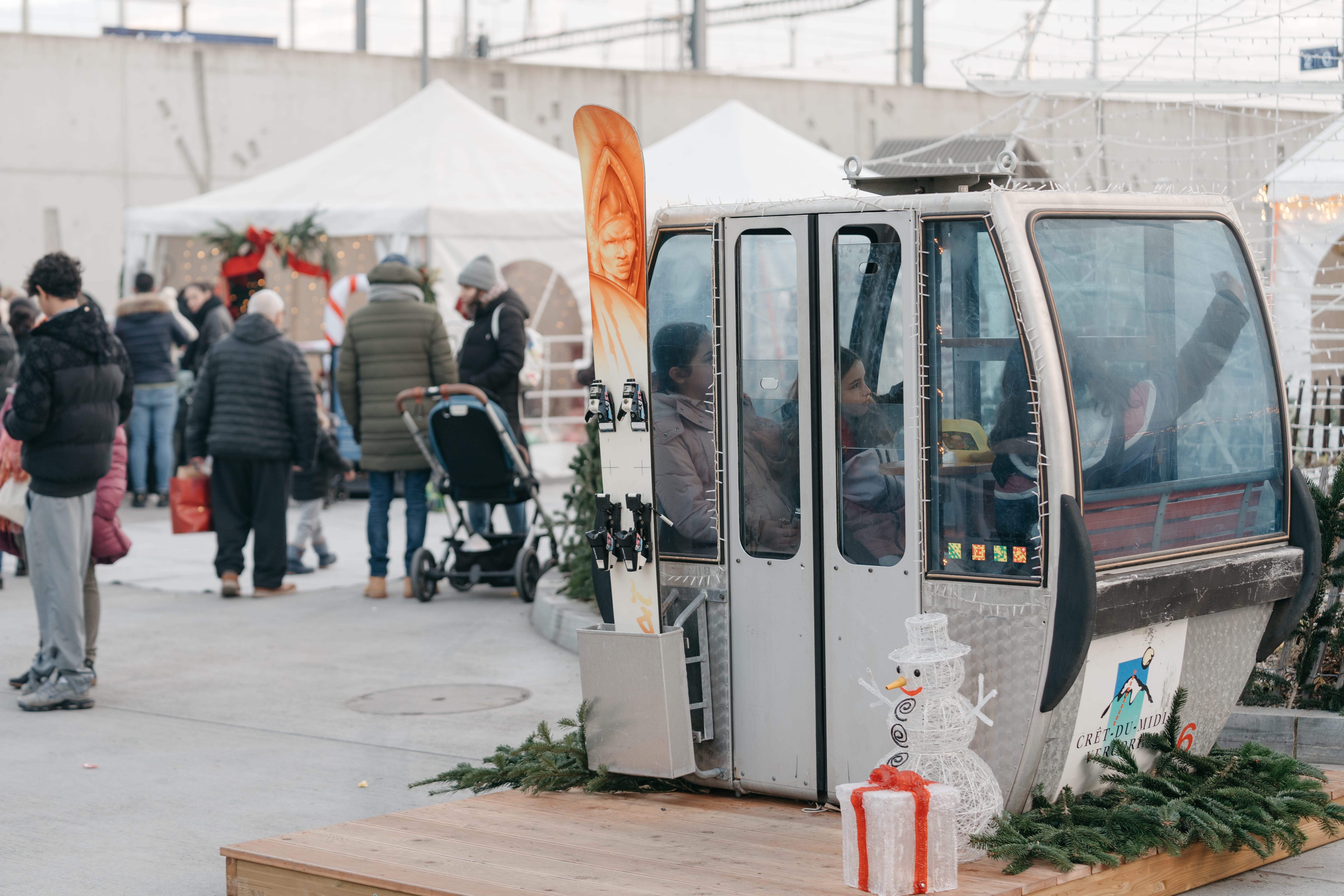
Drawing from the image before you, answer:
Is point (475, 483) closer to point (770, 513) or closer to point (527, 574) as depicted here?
point (527, 574)

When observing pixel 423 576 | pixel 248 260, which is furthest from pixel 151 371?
pixel 423 576

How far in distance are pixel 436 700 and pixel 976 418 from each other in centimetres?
402

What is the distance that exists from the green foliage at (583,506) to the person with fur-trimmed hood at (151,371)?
653 centimetres

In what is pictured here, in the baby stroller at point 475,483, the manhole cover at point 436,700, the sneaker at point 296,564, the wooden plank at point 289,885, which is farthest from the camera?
the sneaker at point 296,564

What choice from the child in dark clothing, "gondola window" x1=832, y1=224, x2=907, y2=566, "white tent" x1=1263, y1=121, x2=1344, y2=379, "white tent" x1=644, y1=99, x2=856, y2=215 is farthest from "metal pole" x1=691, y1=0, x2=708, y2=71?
"gondola window" x1=832, y1=224, x2=907, y2=566

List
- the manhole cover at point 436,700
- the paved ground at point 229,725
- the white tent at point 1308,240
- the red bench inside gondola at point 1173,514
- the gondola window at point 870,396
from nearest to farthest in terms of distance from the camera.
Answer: the red bench inside gondola at point 1173,514, the gondola window at point 870,396, the paved ground at point 229,725, the manhole cover at point 436,700, the white tent at point 1308,240

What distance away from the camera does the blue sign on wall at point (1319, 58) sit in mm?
9969

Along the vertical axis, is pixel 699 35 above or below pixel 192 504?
above

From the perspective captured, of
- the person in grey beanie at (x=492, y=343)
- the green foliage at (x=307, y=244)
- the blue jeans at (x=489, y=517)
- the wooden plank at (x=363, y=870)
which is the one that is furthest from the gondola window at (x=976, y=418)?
the green foliage at (x=307, y=244)

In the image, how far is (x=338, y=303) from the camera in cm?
1680

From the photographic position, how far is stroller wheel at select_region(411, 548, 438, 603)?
35.1ft

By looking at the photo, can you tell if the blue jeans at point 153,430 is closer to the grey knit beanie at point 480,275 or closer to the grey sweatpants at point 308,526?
the grey sweatpants at point 308,526

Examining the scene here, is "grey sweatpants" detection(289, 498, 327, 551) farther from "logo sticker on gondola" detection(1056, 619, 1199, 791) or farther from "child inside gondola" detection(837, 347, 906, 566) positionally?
"logo sticker on gondola" detection(1056, 619, 1199, 791)

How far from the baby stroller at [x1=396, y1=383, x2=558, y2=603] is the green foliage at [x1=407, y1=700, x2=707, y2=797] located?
4.34 metres
